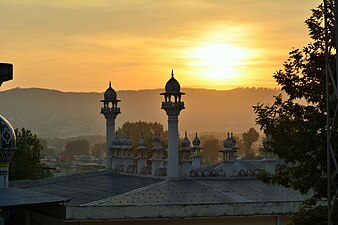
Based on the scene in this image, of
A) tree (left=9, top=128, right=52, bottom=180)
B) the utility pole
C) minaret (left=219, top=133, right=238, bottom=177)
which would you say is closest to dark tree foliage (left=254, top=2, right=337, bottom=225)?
the utility pole

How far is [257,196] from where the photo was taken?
84.8 ft

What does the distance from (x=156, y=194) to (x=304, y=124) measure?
1034 centimetres

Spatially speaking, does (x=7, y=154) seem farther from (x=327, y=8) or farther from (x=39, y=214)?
(x=327, y=8)

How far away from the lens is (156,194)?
82.6ft

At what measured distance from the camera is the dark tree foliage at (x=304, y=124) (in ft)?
52.5

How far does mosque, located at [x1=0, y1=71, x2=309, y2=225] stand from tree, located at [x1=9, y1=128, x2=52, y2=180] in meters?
13.9

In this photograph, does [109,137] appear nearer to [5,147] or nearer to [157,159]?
[157,159]

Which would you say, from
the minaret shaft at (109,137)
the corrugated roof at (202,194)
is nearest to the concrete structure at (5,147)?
the corrugated roof at (202,194)

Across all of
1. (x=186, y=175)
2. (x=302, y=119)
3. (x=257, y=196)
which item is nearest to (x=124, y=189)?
(x=186, y=175)

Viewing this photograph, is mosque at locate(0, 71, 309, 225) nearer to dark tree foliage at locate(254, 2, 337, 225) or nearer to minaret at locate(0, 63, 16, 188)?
minaret at locate(0, 63, 16, 188)

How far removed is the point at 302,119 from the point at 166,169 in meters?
14.6

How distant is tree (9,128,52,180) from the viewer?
47.6 metres

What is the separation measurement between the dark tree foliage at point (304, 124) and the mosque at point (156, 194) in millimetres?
5857

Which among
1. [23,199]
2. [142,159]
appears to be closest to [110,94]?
[142,159]
